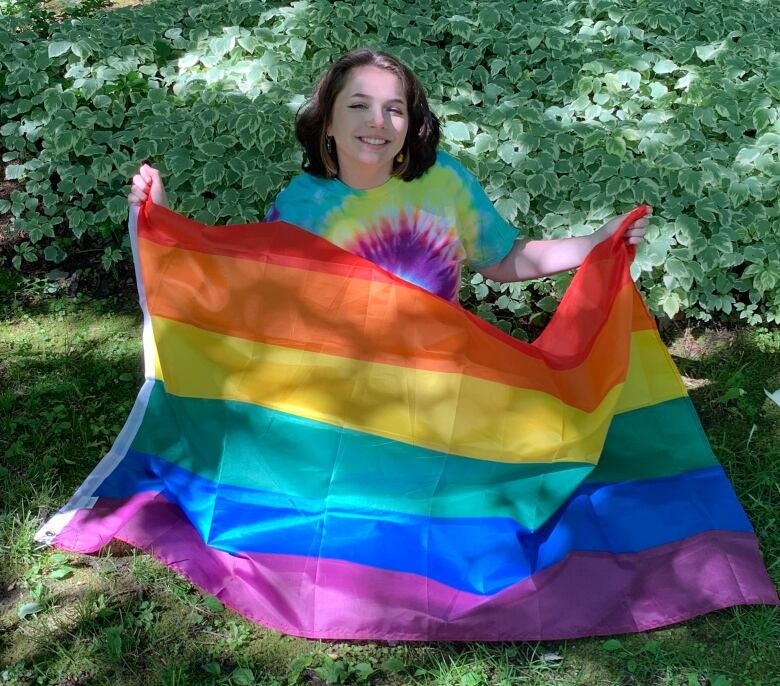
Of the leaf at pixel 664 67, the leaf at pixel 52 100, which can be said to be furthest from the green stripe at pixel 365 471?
the leaf at pixel 664 67

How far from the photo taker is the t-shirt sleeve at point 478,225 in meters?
2.88

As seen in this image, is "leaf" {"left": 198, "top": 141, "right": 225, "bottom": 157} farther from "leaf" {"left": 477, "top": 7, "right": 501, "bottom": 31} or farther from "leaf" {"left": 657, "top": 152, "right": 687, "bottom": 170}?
"leaf" {"left": 657, "top": 152, "right": 687, "bottom": 170}

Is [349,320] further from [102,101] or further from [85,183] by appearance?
[102,101]

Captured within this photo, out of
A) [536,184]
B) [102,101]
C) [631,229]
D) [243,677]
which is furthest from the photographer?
[102,101]

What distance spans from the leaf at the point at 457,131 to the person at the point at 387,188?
121 centimetres

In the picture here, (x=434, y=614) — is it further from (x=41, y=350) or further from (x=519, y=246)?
(x=41, y=350)

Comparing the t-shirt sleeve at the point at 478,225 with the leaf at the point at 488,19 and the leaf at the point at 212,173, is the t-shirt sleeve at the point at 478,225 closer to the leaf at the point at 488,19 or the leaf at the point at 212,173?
the leaf at the point at 212,173

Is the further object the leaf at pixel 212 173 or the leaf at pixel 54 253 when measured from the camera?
the leaf at pixel 54 253

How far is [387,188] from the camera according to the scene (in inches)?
110

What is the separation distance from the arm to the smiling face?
55 cm

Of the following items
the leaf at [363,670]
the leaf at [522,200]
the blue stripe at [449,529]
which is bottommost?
the leaf at [363,670]

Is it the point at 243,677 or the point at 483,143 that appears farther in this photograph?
the point at 483,143

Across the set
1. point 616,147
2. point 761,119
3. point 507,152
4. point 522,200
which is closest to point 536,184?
point 522,200

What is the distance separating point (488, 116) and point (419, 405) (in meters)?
1.98
